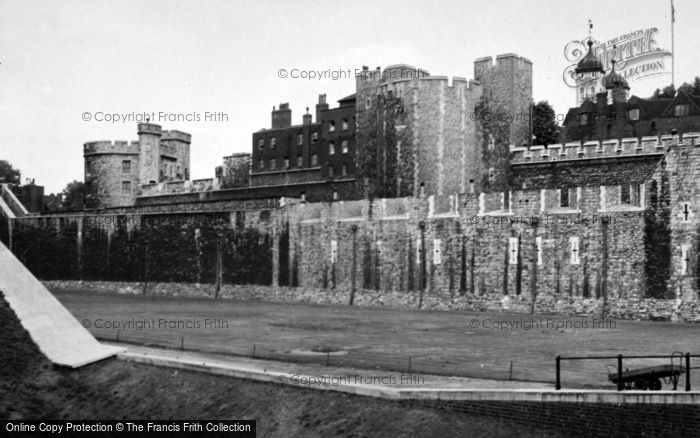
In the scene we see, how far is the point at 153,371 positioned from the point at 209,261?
28.8 m

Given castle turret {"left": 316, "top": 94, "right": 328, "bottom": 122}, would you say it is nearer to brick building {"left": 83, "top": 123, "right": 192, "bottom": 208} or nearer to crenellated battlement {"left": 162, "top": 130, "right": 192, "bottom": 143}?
crenellated battlement {"left": 162, "top": 130, "right": 192, "bottom": 143}

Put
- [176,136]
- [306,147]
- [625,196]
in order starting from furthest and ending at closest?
[306,147] < [176,136] < [625,196]

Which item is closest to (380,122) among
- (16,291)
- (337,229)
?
(337,229)

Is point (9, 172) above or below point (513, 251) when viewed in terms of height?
above

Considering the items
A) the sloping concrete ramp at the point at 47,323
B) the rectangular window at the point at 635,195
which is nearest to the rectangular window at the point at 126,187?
the sloping concrete ramp at the point at 47,323

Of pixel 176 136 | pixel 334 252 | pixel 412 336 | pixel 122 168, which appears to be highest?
pixel 176 136

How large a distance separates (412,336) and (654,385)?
36.6ft

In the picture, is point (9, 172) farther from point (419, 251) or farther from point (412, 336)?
point (412, 336)

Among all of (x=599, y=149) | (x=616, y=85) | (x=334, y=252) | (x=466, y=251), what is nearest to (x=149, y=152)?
(x=334, y=252)

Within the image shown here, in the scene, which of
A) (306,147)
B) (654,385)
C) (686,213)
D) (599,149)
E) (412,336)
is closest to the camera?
(654,385)

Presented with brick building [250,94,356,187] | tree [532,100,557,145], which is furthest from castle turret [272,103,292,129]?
tree [532,100,557,145]

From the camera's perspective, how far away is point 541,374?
Answer: 692 inches

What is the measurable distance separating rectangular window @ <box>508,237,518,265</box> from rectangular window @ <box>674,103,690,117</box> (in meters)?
43.8

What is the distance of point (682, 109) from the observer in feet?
239
